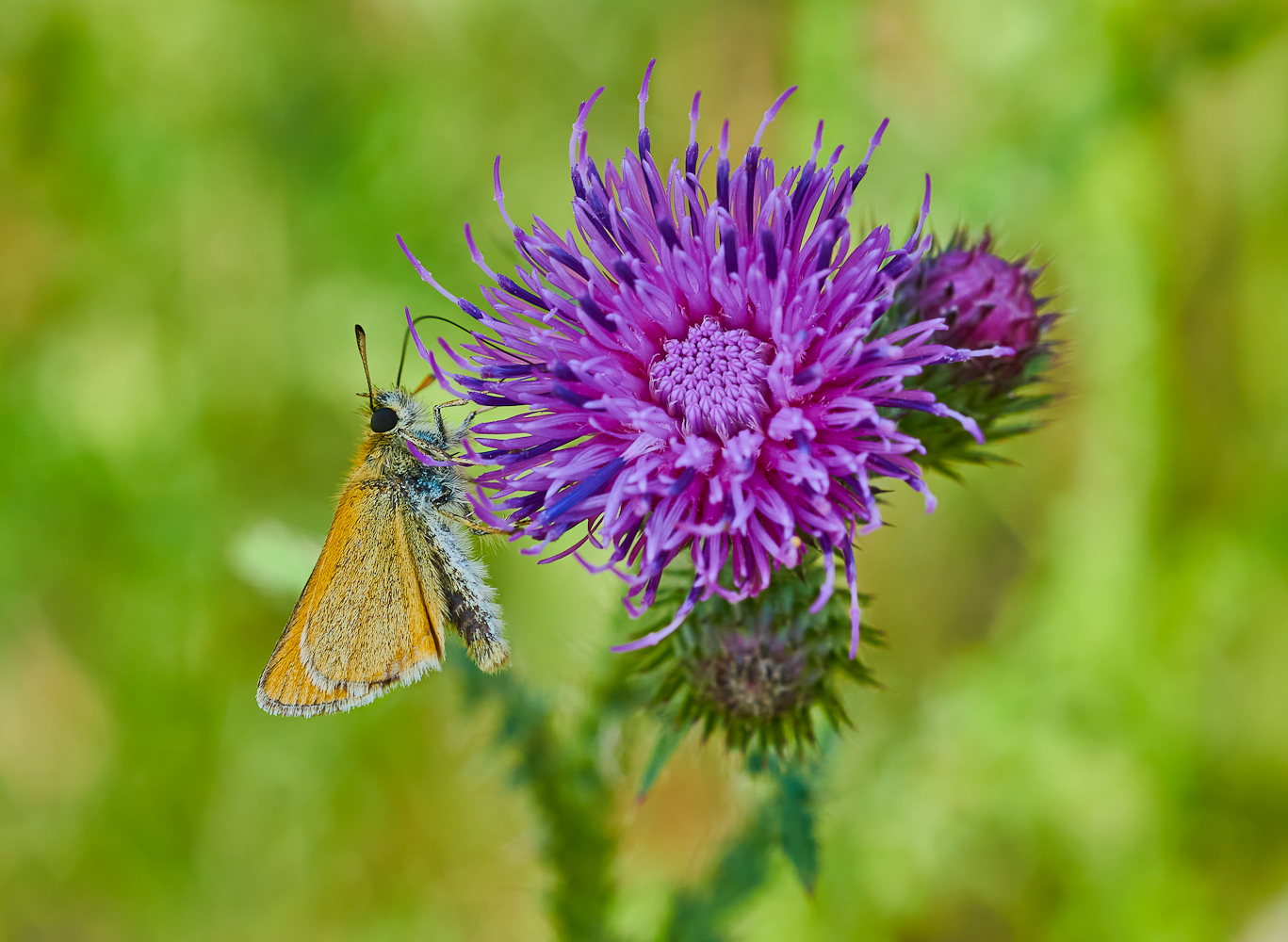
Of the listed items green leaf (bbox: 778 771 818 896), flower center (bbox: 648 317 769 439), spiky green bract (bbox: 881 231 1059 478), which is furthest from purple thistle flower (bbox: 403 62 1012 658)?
green leaf (bbox: 778 771 818 896)

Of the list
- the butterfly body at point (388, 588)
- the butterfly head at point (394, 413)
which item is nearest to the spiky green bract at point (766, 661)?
the butterfly body at point (388, 588)

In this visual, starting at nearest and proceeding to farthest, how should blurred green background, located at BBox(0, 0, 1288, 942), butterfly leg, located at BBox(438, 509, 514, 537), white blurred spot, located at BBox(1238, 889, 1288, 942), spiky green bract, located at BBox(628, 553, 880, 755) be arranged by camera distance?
spiky green bract, located at BBox(628, 553, 880, 755)
butterfly leg, located at BBox(438, 509, 514, 537)
white blurred spot, located at BBox(1238, 889, 1288, 942)
blurred green background, located at BBox(0, 0, 1288, 942)

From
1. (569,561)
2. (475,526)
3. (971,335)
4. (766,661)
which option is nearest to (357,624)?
(475,526)

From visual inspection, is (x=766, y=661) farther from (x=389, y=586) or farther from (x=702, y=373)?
(x=389, y=586)

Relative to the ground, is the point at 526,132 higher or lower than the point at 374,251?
higher

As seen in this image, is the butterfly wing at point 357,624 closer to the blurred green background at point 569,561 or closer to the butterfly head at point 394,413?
the butterfly head at point 394,413

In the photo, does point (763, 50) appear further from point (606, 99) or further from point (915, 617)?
point (915, 617)

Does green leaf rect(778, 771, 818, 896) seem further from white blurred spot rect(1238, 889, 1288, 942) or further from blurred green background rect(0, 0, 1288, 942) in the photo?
white blurred spot rect(1238, 889, 1288, 942)

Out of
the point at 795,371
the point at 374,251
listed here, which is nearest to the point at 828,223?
the point at 795,371
